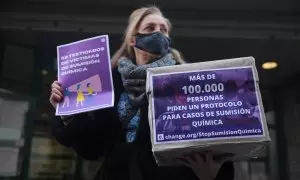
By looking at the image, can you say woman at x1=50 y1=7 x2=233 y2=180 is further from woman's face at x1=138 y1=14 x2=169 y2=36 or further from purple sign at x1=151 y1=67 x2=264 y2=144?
purple sign at x1=151 y1=67 x2=264 y2=144

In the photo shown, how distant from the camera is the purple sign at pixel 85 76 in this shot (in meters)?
1.77

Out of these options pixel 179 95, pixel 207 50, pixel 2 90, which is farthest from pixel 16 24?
pixel 179 95

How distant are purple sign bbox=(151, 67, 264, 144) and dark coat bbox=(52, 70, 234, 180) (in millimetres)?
242

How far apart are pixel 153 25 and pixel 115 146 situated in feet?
1.82

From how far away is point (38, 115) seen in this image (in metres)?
3.81

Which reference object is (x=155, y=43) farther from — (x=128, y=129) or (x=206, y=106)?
(x=206, y=106)

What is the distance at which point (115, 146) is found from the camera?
70.5 inches

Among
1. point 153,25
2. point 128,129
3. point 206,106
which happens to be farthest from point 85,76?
point 206,106

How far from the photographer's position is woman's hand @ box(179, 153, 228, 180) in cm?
157

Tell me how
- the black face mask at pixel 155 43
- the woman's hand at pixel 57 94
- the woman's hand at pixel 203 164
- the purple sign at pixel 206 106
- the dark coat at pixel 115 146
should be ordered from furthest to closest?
the black face mask at pixel 155 43 → the woman's hand at pixel 57 94 → the dark coat at pixel 115 146 → the woman's hand at pixel 203 164 → the purple sign at pixel 206 106

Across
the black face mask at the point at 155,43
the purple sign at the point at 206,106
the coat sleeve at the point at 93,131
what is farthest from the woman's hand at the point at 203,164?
the black face mask at the point at 155,43

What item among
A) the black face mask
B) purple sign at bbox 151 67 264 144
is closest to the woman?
the black face mask

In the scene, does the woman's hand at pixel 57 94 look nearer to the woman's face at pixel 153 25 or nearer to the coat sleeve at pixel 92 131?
the coat sleeve at pixel 92 131

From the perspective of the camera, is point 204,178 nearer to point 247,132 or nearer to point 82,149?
point 247,132
